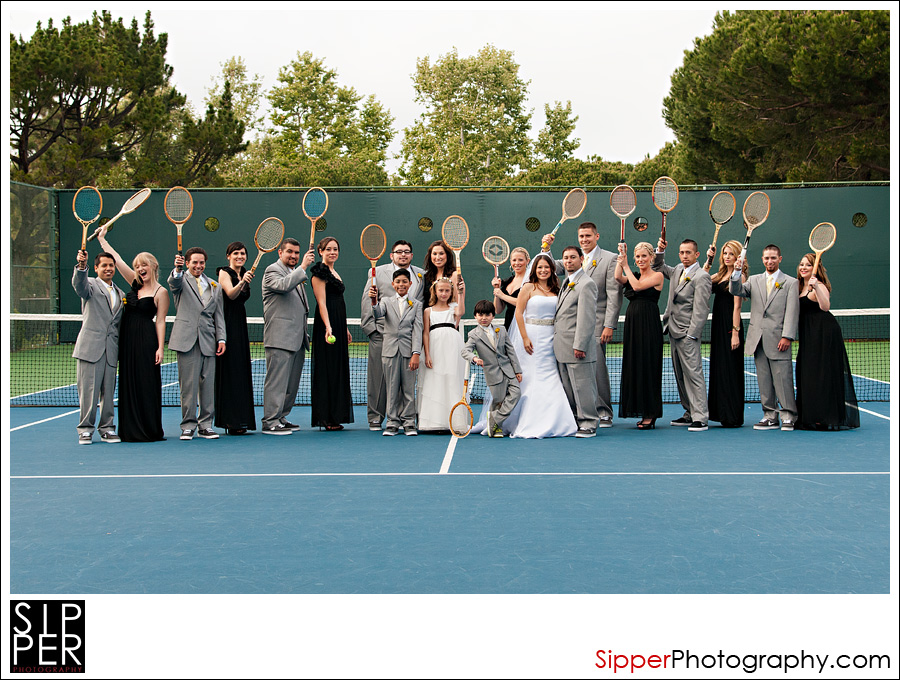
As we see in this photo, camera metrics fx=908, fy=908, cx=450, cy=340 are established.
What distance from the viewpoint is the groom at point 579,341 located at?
23.7ft

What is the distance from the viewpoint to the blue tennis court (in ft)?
12.0

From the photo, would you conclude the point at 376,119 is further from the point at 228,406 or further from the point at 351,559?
the point at 351,559

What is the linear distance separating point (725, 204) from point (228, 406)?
4.57m

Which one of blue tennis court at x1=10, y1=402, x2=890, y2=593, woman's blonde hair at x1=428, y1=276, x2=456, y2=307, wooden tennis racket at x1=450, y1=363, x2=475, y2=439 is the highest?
woman's blonde hair at x1=428, y1=276, x2=456, y2=307

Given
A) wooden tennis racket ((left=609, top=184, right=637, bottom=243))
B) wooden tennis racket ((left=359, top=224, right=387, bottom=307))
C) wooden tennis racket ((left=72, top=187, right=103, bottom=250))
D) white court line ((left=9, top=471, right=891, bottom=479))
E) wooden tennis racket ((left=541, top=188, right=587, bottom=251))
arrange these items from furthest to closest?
wooden tennis racket ((left=541, top=188, right=587, bottom=251)) → wooden tennis racket ((left=609, top=184, right=637, bottom=243)) → wooden tennis racket ((left=359, top=224, right=387, bottom=307)) → wooden tennis racket ((left=72, top=187, right=103, bottom=250)) → white court line ((left=9, top=471, right=891, bottom=479))

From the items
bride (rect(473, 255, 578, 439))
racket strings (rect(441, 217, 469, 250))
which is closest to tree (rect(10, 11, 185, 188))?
racket strings (rect(441, 217, 469, 250))

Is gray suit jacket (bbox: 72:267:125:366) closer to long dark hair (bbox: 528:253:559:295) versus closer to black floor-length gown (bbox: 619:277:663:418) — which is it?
long dark hair (bbox: 528:253:559:295)

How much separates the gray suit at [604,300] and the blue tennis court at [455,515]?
2.73ft

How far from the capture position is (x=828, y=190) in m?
15.9

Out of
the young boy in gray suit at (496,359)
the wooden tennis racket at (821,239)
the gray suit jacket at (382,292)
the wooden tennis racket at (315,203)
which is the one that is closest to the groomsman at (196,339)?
the wooden tennis racket at (315,203)

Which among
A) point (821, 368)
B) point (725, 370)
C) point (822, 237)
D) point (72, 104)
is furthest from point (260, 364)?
point (72, 104)

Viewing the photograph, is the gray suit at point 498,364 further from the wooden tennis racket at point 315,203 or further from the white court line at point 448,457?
the wooden tennis racket at point 315,203

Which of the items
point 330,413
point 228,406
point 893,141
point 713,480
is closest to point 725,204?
point 713,480

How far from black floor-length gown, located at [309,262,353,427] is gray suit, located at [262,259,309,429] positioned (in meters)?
0.18
